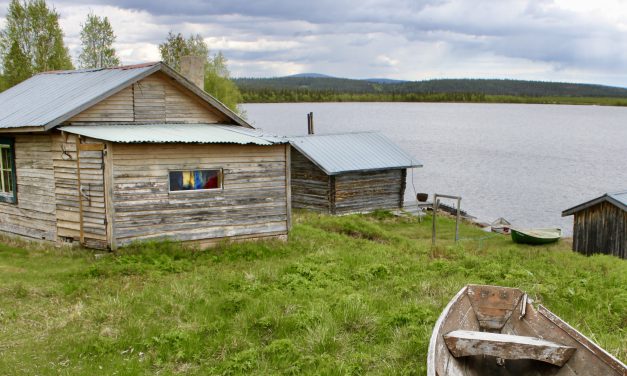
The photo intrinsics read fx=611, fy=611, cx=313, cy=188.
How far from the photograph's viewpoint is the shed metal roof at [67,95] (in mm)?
16061

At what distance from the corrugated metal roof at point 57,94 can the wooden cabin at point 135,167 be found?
67mm

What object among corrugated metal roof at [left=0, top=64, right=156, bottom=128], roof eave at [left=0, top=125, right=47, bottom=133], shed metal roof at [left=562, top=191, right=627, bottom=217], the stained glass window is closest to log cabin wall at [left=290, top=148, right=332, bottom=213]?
shed metal roof at [left=562, top=191, right=627, bottom=217]

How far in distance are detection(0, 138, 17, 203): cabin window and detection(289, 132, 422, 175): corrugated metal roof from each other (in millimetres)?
14701

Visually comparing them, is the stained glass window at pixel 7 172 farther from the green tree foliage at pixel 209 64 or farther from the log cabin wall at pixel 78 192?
the green tree foliage at pixel 209 64

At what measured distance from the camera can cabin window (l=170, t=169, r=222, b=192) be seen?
16.4 meters

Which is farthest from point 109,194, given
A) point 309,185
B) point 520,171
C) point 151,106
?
→ point 520,171

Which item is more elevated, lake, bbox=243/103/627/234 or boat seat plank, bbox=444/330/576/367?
boat seat plank, bbox=444/330/576/367

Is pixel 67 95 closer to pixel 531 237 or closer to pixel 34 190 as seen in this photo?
pixel 34 190

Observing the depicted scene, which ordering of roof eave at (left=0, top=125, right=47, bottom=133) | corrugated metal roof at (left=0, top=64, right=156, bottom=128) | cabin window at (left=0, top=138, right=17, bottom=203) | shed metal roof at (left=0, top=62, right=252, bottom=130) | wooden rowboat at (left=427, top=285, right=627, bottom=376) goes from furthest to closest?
cabin window at (left=0, top=138, right=17, bottom=203)
corrugated metal roof at (left=0, top=64, right=156, bottom=128)
shed metal roof at (left=0, top=62, right=252, bottom=130)
roof eave at (left=0, top=125, right=47, bottom=133)
wooden rowboat at (left=427, top=285, right=627, bottom=376)

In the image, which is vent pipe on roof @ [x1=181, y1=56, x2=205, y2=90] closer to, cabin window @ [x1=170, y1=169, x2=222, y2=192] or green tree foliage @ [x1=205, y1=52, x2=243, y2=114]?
cabin window @ [x1=170, y1=169, x2=222, y2=192]

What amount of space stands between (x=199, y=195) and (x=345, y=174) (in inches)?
591

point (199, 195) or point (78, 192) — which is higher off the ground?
point (78, 192)

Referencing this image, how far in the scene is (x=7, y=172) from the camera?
18.4 meters

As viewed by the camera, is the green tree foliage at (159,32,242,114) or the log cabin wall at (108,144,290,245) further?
the green tree foliage at (159,32,242,114)
